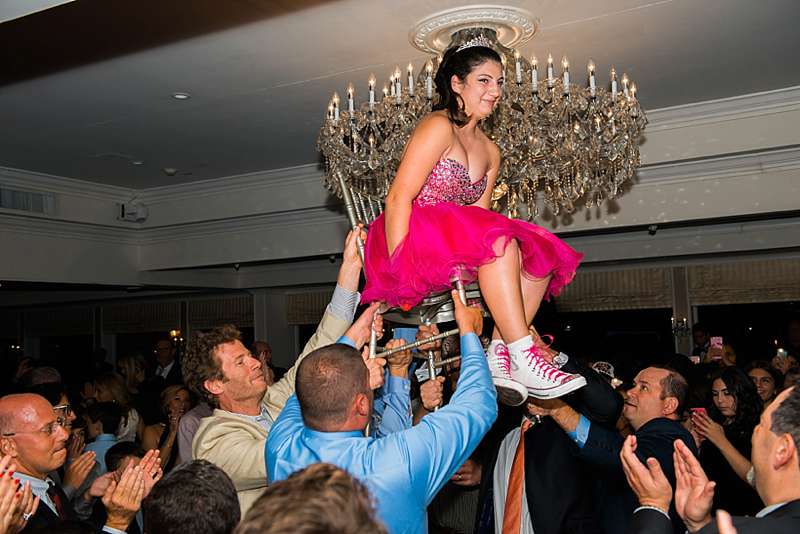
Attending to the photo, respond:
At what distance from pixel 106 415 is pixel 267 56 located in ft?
6.89

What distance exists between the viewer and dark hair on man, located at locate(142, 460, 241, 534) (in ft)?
5.90

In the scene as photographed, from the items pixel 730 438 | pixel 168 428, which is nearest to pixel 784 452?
pixel 730 438

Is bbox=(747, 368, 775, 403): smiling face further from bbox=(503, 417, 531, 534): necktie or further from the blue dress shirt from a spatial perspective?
the blue dress shirt

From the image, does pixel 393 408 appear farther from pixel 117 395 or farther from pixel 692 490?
pixel 117 395

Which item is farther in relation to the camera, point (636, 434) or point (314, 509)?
point (636, 434)

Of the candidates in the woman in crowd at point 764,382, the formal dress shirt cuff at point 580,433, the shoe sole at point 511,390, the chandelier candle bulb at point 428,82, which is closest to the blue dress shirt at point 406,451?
the shoe sole at point 511,390

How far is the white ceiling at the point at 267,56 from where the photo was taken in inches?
149

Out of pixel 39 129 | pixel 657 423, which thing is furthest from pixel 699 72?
pixel 39 129

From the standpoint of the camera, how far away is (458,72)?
282cm

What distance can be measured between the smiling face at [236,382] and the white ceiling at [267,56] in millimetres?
1634

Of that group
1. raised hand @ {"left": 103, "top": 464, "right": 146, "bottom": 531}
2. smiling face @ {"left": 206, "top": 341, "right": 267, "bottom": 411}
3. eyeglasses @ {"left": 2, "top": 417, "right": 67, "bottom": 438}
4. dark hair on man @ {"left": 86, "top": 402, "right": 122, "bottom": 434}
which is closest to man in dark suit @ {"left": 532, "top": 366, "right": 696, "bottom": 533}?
smiling face @ {"left": 206, "top": 341, "right": 267, "bottom": 411}

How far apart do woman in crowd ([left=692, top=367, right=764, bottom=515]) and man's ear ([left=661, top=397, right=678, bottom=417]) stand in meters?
0.57

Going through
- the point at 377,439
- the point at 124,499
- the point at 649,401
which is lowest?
the point at 124,499

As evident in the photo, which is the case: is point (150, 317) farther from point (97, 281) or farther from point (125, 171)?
point (125, 171)
